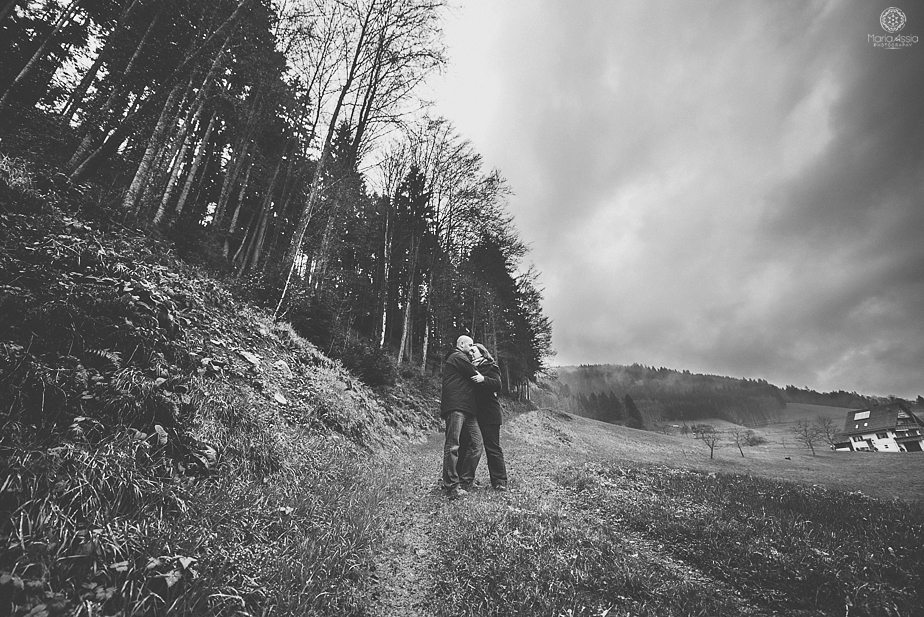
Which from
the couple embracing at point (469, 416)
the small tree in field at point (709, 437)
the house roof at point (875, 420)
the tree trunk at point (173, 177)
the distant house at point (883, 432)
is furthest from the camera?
the house roof at point (875, 420)

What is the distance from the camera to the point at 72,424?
2844 millimetres

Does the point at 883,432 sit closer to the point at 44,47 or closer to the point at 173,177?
the point at 173,177

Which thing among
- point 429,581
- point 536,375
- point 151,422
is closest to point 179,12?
point 151,422

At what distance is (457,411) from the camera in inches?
244

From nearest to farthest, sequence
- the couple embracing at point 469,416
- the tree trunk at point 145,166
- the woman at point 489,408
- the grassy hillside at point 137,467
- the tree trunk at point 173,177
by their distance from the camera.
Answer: the grassy hillside at point 137,467 < the couple embracing at point 469,416 < the woman at point 489,408 < the tree trunk at point 145,166 < the tree trunk at point 173,177

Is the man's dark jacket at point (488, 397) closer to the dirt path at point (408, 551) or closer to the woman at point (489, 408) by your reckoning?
the woman at point (489, 408)

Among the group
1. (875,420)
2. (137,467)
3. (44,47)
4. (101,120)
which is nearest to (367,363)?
(137,467)

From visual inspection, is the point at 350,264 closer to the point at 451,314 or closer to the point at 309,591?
the point at 451,314

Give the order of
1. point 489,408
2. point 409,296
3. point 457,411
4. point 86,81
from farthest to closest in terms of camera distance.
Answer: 1. point 409,296
2. point 86,81
3. point 489,408
4. point 457,411

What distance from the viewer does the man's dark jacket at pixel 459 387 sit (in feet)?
20.5

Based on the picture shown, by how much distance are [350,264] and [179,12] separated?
62.0 feet

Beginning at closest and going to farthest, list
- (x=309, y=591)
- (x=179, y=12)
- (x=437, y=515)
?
(x=309, y=591) < (x=437, y=515) < (x=179, y=12)

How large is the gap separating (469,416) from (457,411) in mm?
279

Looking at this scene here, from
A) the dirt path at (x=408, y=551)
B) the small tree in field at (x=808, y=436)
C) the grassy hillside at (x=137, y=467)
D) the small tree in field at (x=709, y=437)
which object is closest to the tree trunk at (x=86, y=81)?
the grassy hillside at (x=137, y=467)
